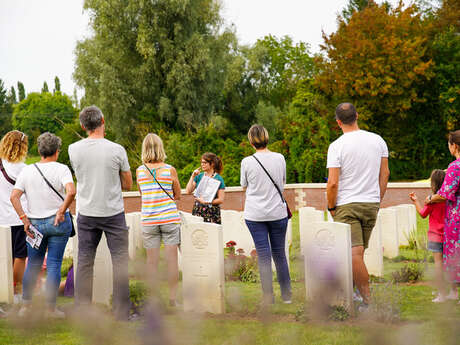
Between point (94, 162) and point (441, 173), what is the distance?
3.61 metres

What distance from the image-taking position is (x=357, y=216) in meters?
4.79

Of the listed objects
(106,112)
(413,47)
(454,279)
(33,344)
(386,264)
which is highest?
(413,47)

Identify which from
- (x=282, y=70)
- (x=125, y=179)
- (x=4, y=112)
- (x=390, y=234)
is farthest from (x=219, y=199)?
(x=4, y=112)

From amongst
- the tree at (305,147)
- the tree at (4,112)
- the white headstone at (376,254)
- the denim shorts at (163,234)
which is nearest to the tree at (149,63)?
the tree at (305,147)

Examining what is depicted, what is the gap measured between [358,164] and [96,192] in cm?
235

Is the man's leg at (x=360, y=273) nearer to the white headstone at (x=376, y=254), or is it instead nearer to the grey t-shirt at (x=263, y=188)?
the grey t-shirt at (x=263, y=188)

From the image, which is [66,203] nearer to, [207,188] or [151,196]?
[151,196]

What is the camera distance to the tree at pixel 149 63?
27.6 meters

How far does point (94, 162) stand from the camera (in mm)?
4828

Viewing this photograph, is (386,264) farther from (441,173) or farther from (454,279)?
(454,279)

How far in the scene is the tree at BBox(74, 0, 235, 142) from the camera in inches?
1087

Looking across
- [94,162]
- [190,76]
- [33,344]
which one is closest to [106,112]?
[190,76]

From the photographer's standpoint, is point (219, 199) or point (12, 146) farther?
point (219, 199)

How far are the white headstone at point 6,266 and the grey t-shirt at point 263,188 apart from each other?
8.49 feet
